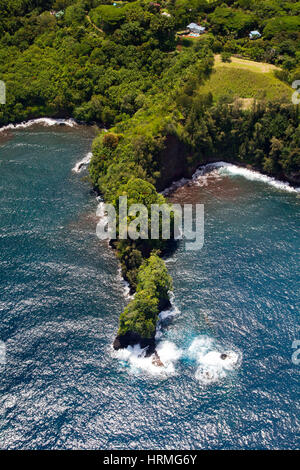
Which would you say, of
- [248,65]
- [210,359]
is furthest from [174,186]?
[248,65]

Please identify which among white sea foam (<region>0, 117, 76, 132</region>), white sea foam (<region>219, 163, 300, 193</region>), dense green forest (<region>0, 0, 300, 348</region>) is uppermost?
dense green forest (<region>0, 0, 300, 348</region>)

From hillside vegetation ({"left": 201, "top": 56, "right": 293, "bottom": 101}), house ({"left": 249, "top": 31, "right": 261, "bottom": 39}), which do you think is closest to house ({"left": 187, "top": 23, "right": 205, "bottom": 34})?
house ({"left": 249, "top": 31, "right": 261, "bottom": 39})

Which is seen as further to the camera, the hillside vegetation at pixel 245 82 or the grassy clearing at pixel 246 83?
the hillside vegetation at pixel 245 82

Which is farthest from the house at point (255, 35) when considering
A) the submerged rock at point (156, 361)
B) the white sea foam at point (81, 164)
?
the submerged rock at point (156, 361)

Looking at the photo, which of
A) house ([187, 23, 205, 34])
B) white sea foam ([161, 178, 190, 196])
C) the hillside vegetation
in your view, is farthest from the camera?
house ([187, 23, 205, 34])

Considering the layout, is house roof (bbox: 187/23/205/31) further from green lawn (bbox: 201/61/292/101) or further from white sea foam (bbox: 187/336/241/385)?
white sea foam (bbox: 187/336/241/385)

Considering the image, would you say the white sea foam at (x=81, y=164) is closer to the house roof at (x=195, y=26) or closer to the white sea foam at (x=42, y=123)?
the white sea foam at (x=42, y=123)

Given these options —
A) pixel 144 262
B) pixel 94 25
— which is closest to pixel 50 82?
pixel 94 25
